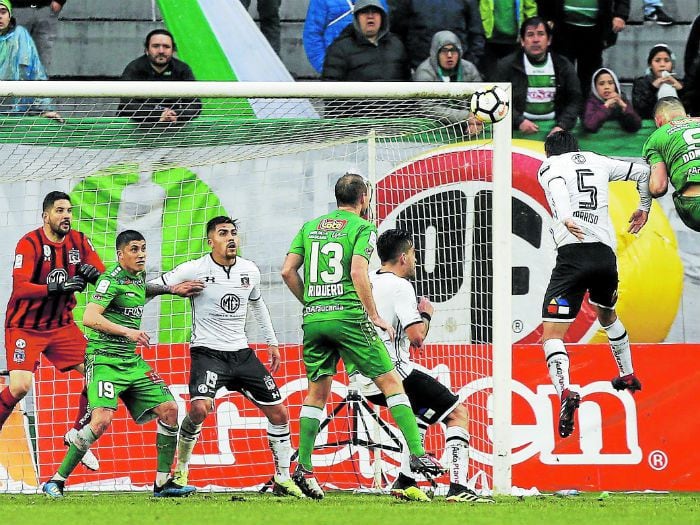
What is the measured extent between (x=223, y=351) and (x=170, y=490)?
1025 millimetres

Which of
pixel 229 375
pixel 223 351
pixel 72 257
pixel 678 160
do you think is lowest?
pixel 229 375

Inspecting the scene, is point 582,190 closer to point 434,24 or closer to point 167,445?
point 167,445

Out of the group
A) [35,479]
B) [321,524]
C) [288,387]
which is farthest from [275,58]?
[321,524]

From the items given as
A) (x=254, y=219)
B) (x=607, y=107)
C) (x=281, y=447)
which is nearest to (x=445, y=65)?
(x=607, y=107)

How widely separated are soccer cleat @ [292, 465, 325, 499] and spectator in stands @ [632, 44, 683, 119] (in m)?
6.38

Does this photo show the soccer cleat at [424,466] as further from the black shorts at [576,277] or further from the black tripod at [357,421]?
the black tripod at [357,421]

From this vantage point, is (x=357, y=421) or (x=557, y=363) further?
(x=357, y=421)

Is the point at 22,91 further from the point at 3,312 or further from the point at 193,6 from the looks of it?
the point at 193,6

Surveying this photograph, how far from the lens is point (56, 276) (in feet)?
31.3

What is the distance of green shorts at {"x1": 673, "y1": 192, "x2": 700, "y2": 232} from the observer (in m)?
9.23

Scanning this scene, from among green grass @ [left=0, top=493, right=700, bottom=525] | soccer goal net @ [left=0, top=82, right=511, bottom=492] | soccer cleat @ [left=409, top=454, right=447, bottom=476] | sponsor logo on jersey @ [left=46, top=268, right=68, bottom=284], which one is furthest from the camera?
soccer goal net @ [left=0, top=82, right=511, bottom=492]

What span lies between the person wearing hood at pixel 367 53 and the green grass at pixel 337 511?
481cm

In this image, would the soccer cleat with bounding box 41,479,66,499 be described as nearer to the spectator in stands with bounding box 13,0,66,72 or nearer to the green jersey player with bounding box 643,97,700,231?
the green jersey player with bounding box 643,97,700,231

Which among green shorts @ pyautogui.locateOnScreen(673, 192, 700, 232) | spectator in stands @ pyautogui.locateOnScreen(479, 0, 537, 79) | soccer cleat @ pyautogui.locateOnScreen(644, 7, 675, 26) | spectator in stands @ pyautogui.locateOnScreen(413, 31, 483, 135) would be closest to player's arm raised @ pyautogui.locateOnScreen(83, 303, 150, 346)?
green shorts @ pyautogui.locateOnScreen(673, 192, 700, 232)
